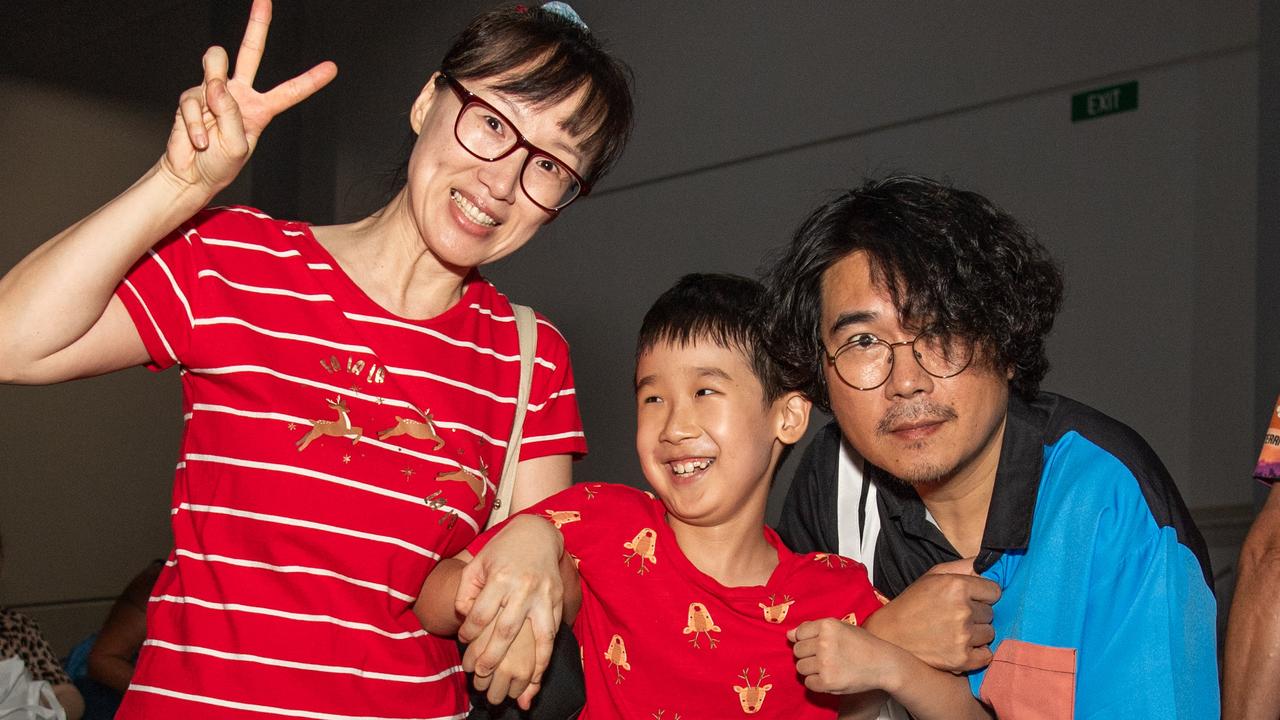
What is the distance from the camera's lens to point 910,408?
172 cm

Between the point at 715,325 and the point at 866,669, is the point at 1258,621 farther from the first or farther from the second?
the point at 715,325

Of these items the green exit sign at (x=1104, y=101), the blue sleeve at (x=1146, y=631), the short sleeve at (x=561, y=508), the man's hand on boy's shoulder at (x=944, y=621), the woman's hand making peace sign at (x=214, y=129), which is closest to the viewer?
the woman's hand making peace sign at (x=214, y=129)

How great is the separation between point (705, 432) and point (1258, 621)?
3.24ft

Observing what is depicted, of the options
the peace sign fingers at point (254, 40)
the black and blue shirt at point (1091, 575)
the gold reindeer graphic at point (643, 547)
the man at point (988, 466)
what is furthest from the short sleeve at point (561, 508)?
the peace sign fingers at point (254, 40)

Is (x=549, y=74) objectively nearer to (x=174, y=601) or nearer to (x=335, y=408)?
(x=335, y=408)

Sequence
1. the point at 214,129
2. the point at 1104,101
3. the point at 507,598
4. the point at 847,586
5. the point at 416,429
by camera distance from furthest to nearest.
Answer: the point at 1104,101, the point at 847,586, the point at 416,429, the point at 507,598, the point at 214,129

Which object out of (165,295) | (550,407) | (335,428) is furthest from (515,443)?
(165,295)

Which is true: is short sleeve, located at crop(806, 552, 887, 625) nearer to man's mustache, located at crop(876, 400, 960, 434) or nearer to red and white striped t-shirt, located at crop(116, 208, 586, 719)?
man's mustache, located at crop(876, 400, 960, 434)

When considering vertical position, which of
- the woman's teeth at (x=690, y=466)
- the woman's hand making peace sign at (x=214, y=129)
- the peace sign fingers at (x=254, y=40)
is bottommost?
the woman's teeth at (x=690, y=466)

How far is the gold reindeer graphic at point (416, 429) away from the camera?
5.06ft

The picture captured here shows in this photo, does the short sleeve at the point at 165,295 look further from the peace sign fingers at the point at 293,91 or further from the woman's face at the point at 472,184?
the woman's face at the point at 472,184

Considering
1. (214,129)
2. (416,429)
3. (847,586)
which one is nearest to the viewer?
(214,129)

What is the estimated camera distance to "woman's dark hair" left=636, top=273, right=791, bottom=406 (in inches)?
78.0

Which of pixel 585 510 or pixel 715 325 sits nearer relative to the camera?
pixel 585 510
